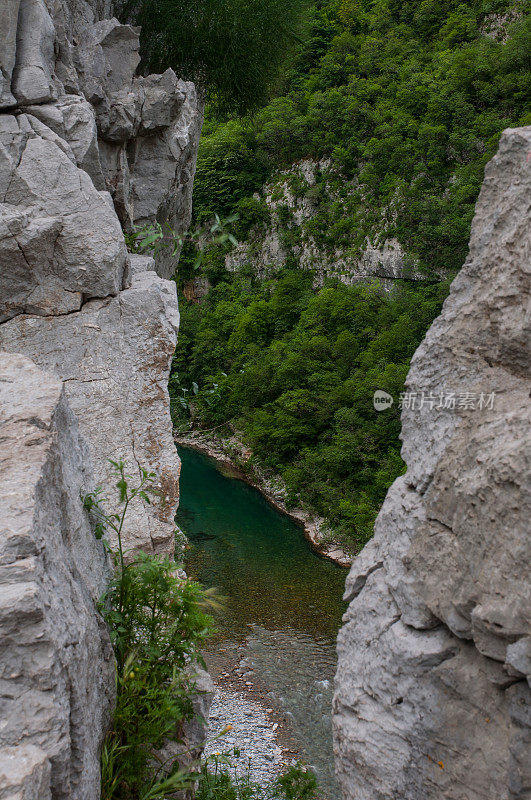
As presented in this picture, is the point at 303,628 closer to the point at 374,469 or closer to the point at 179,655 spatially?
the point at 374,469

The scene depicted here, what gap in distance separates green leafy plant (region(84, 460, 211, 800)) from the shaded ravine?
3642 millimetres

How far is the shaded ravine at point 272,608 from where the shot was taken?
7027 mm

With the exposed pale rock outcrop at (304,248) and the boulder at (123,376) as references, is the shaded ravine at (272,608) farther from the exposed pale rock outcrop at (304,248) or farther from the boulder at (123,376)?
the exposed pale rock outcrop at (304,248)

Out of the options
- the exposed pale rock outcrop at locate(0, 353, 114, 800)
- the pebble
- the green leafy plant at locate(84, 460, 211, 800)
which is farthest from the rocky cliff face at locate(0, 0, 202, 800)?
the pebble

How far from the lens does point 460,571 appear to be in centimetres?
225

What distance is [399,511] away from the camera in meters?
2.69

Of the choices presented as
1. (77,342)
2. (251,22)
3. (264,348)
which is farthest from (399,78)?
(77,342)

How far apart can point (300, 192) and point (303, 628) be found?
→ 58.5ft

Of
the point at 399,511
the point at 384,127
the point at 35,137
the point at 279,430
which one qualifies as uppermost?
the point at 384,127

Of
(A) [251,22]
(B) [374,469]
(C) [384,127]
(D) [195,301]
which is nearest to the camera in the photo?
(A) [251,22]

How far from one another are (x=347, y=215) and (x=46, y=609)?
822 inches

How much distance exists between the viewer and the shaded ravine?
7027 millimetres

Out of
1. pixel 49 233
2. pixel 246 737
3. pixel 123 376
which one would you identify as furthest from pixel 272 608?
pixel 49 233
